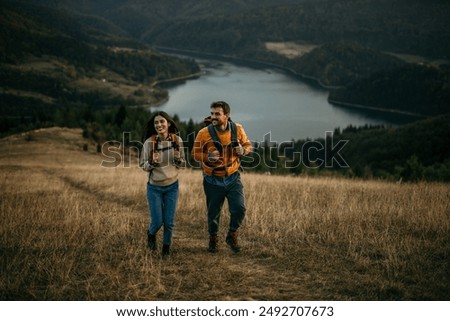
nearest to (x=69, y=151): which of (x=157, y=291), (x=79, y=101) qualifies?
(x=157, y=291)

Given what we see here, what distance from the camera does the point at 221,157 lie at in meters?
6.59

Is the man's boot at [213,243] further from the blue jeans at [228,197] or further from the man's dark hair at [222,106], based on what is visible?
the man's dark hair at [222,106]

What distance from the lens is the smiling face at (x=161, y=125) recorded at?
21.3 ft

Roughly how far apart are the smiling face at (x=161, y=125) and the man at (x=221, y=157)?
1.66ft

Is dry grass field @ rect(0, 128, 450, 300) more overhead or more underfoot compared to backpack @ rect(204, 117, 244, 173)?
more underfoot

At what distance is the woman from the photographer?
6.56 meters

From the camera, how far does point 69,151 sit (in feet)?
130

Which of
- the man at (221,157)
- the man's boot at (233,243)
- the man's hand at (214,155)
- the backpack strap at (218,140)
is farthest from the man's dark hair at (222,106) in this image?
the man's boot at (233,243)

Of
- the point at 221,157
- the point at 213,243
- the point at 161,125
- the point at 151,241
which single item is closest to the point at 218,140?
the point at 221,157

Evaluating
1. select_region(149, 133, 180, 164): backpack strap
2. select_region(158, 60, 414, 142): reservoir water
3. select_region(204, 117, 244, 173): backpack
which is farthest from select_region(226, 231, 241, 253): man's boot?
select_region(158, 60, 414, 142): reservoir water

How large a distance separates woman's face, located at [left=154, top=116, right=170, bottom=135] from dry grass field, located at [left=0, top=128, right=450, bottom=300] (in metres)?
1.91

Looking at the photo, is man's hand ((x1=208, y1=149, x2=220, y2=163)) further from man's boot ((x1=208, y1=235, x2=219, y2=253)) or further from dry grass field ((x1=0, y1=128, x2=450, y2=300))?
dry grass field ((x1=0, y1=128, x2=450, y2=300))
